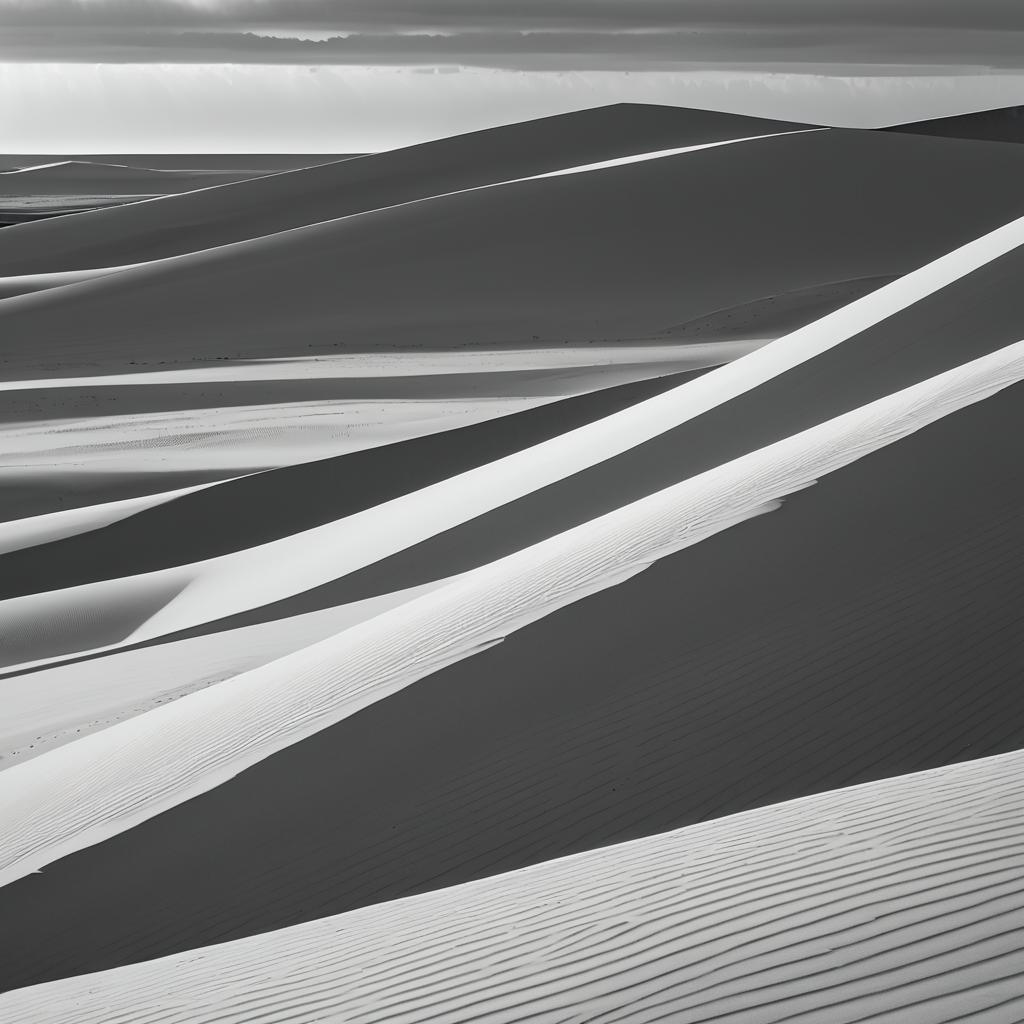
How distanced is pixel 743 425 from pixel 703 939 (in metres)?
9.31

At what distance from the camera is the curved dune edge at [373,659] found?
19.0 ft

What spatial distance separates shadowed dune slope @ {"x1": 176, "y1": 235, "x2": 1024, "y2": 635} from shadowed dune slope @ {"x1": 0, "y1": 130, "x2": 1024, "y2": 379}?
10217 millimetres

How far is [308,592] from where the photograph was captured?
10258 millimetres

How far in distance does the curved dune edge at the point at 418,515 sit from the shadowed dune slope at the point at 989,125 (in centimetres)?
8723

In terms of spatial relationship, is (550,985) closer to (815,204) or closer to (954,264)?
(954,264)

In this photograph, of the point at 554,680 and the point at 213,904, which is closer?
the point at 213,904

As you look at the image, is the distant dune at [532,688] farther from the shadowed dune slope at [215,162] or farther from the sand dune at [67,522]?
the shadowed dune slope at [215,162]

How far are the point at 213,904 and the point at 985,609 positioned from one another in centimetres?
342

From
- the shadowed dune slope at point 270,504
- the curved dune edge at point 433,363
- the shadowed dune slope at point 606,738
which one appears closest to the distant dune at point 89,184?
the curved dune edge at point 433,363

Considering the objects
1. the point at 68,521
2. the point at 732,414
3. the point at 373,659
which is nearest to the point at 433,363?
the point at 68,521

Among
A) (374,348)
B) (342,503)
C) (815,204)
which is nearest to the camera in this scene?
(342,503)

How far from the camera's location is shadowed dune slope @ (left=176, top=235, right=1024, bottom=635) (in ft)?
33.3

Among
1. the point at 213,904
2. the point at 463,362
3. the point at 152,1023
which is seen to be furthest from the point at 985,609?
the point at 463,362

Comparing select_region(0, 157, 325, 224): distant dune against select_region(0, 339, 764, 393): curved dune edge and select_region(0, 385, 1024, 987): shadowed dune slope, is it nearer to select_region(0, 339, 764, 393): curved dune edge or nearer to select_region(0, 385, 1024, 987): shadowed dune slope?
select_region(0, 339, 764, 393): curved dune edge
